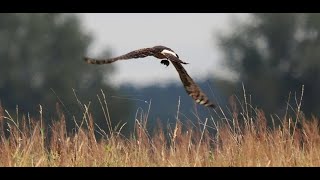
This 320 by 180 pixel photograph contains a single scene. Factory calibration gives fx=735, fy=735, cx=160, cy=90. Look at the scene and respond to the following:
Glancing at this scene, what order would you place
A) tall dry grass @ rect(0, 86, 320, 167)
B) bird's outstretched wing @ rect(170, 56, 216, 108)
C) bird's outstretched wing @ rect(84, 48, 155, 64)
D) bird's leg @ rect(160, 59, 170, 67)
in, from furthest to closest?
tall dry grass @ rect(0, 86, 320, 167)
bird's outstretched wing @ rect(170, 56, 216, 108)
bird's leg @ rect(160, 59, 170, 67)
bird's outstretched wing @ rect(84, 48, 155, 64)

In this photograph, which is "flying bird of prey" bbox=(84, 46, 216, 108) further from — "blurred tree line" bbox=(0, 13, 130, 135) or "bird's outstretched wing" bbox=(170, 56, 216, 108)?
"blurred tree line" bbox=(0, 13, 130, 135)

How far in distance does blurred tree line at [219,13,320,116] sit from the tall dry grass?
615 inches

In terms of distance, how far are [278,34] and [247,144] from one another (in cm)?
1971

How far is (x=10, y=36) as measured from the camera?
1206 inches

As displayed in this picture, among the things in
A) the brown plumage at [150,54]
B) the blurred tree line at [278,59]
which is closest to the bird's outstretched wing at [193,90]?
the brown plumage at [150,54]

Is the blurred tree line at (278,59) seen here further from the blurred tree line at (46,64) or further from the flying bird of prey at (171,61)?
the flying bird of prey at (171,61)

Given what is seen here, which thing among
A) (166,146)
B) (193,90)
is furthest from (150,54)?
(166,146)

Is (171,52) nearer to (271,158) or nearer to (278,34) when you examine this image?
(271,158)

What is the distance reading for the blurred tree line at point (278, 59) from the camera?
2331 centimetres

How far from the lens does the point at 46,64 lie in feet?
98.0

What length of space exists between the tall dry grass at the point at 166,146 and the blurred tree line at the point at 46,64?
748 inches

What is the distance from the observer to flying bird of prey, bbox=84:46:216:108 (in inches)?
233

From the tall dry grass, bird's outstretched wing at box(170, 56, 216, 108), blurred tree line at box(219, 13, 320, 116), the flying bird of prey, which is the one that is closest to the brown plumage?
the flying bird of prey
